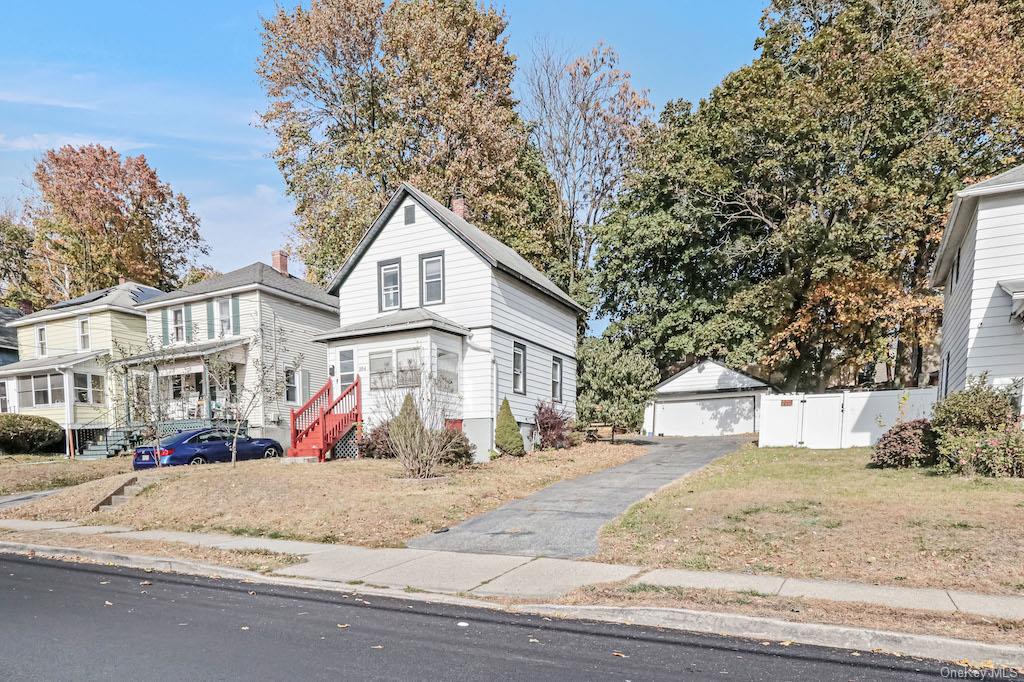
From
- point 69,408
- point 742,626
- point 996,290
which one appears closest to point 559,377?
point 996,290

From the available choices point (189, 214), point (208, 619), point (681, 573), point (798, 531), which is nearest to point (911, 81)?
point (798, 531)

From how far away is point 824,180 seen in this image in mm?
24547

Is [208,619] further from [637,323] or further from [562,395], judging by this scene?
[637,323]

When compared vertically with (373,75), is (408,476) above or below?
below

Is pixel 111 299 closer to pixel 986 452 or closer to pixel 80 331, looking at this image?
pixel 80 331

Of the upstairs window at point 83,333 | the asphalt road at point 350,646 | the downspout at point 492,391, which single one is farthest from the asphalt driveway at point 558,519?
the upstairs window at point 83,333

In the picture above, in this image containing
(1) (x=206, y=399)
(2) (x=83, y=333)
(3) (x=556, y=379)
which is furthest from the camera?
(2) (x=83, y=333)

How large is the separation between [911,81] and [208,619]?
27561mm

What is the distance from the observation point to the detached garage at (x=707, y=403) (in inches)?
1228

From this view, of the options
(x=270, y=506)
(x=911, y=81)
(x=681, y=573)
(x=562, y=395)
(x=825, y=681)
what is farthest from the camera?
(x=562, y=395)

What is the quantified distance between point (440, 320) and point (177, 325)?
54.9 feet

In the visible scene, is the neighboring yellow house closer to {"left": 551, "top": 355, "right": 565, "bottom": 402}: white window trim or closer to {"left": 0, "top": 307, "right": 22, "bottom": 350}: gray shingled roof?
{"left": 0, "top": 307, "right": 22, "bottom": 350}: gray shingled roof

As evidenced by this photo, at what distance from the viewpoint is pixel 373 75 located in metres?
32.8

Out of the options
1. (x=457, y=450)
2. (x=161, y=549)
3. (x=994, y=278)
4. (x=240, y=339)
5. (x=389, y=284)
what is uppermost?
(x=389, y=284)
